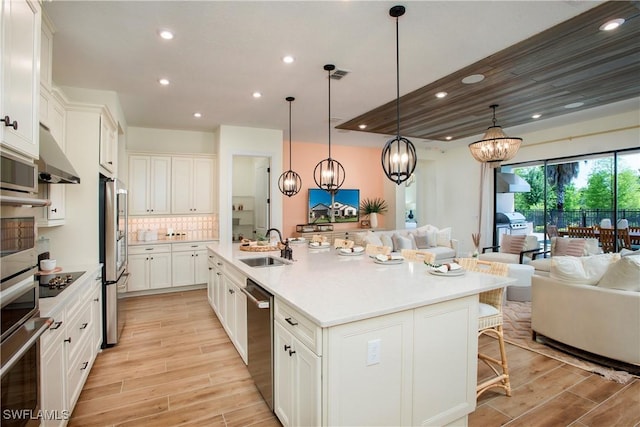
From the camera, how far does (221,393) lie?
2.60 metres

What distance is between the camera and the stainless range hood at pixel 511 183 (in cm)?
761

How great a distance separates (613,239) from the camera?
235 inches

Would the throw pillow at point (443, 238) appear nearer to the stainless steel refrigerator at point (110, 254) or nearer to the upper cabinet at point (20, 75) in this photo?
the stainless steel refrigerator at point (110, 254)

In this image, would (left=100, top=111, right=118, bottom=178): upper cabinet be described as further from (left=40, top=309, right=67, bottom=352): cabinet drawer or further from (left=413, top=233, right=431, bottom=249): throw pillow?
(left=413, top=233, right=431, bottom=249): throw pillow

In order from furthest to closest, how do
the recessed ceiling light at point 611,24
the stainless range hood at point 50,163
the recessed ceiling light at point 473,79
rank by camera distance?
the recessed ceiling light at point 473,79 → the recessed ceiling light at point 611,24 → the stainless range hood at point 50,163

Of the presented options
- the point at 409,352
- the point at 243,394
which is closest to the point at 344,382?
the point at 409,352

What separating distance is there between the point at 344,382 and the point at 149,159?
218 inches

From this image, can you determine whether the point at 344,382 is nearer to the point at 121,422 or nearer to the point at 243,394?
the point at 243,394

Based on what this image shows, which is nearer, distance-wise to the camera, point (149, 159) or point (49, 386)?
point (49, 386)

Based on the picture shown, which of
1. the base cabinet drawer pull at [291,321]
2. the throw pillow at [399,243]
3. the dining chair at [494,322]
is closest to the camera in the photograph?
the base cabinet drawer pull at [291,321]

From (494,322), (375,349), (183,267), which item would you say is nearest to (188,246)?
(183,267)

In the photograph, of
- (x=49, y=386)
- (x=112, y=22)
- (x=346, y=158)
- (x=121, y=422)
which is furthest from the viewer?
(x=346, y=158)

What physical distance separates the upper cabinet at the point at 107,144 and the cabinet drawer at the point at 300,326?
2662mm

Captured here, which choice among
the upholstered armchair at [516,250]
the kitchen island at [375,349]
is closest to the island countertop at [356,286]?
the kitchen island at [375,349]
